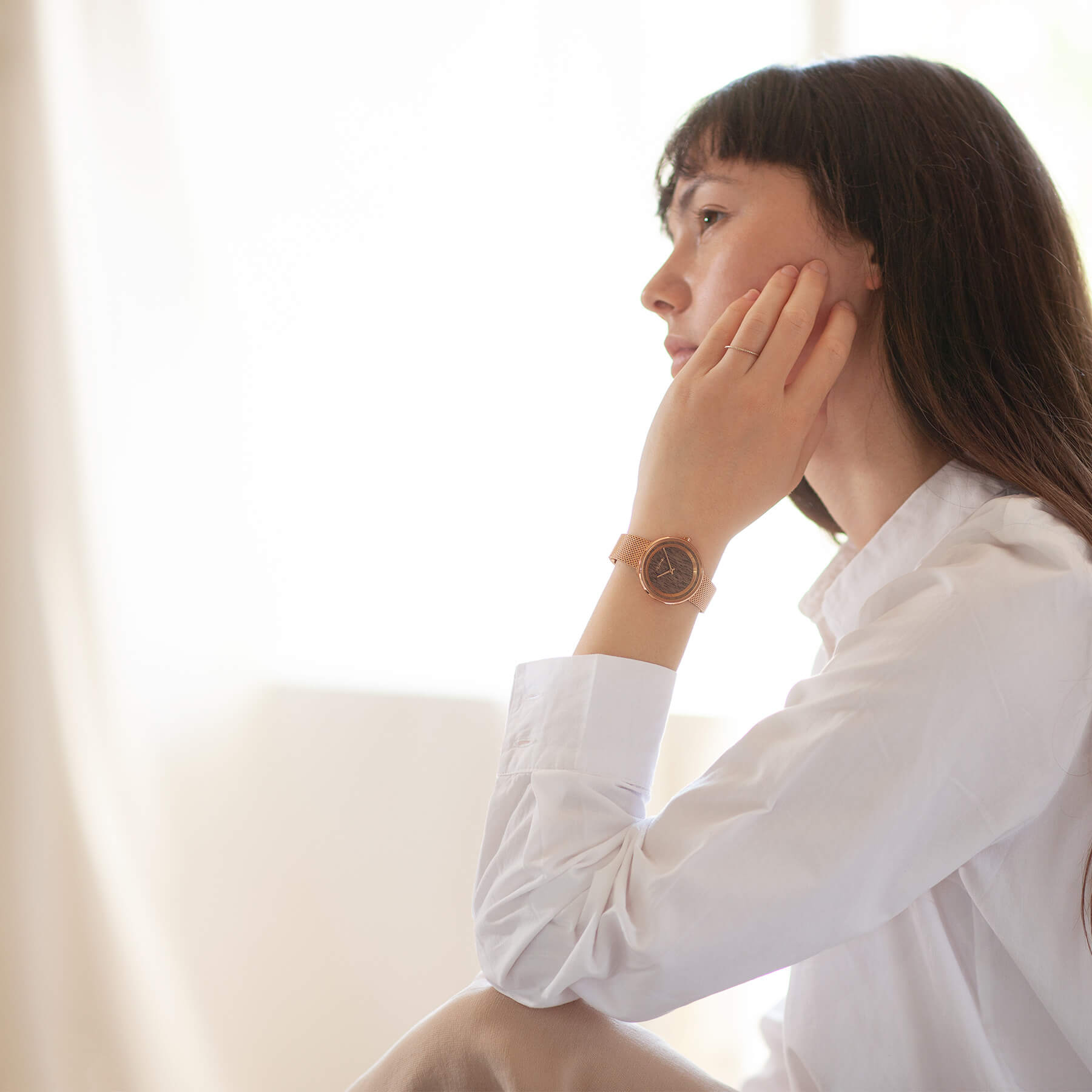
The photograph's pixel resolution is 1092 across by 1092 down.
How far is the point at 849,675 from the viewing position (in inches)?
25.7

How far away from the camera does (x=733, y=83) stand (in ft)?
3.16

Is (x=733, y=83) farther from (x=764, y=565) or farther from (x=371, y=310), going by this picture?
(x=764, y=565)

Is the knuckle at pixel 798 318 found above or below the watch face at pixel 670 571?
above

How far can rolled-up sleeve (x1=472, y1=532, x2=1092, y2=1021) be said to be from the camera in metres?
0.61

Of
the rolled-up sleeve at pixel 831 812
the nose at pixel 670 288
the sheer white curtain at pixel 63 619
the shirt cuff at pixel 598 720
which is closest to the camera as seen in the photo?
the rolled-up sleeve at pixel 831 812

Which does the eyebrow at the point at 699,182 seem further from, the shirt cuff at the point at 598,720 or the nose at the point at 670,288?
the shirt cuff at the point at 598,720

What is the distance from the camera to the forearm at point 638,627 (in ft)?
2.46

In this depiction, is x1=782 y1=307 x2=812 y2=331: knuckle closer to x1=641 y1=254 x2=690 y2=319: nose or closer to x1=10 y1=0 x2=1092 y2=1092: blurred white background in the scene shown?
→ x1=641 y1=254 x2=690 y2=319: nose

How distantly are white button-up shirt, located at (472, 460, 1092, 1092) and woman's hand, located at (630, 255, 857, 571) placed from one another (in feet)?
0.43

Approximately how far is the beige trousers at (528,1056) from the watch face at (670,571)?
326mm

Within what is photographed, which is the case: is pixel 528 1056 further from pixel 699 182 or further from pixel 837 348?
pixel 699 182

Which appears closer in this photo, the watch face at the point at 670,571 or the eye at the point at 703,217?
the watch face at the point at 670,571

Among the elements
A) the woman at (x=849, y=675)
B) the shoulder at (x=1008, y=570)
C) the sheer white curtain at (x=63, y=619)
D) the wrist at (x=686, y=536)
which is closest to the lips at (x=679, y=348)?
the woman at (x=849, y=675)

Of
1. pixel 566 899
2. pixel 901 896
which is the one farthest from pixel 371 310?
pixel 901 896
